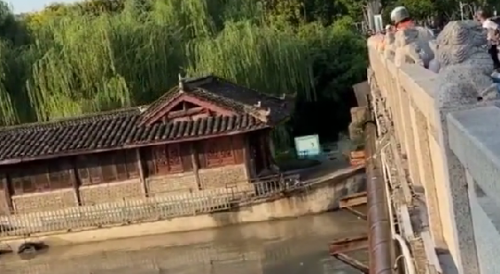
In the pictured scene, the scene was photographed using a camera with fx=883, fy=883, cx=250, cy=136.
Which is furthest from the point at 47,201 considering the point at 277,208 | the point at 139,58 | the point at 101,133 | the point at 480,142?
the point at 480,142

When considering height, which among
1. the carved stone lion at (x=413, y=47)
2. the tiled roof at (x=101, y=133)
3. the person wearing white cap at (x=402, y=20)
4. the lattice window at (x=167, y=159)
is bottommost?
the lattice window at (x=167, y=159)

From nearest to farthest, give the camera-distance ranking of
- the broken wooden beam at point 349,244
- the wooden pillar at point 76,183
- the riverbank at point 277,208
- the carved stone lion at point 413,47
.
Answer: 1. the carved stone lion at point 413,47
2. the broken wooden beam at point 349,244
3. the riverbank at point 277,208
4. the wooden pillar at point 76,183

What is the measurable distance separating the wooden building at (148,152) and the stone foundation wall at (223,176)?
3cm

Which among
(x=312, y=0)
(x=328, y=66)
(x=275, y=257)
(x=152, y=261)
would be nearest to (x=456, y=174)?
(x=275, y=257)

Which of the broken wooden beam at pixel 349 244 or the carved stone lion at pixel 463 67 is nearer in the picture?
the carved stone lion at pixel 463 67

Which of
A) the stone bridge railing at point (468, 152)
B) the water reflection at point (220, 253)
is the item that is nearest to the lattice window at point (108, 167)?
the water reflection at point (220, 253)

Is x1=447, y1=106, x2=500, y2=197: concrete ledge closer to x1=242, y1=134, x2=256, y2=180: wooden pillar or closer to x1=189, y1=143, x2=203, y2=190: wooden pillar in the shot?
x1=242, y1=134, x2=256, y2=180: wooden pillar

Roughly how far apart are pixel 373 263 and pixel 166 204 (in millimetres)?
14615

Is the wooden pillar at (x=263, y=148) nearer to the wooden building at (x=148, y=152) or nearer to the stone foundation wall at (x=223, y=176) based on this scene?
the wooden building at (x=148, y=152)

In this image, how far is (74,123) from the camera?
77.6 ft

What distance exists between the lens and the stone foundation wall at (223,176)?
2217 cm

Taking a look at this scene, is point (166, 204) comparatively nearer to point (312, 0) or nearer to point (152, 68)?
point (152, 68)

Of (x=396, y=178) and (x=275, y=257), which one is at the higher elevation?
(x=396, y=178)

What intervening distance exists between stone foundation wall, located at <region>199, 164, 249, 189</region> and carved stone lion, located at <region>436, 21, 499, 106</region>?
746 inches
